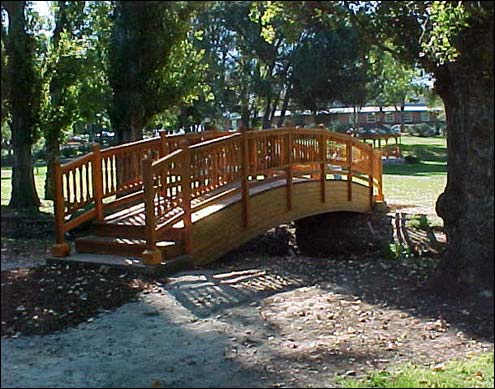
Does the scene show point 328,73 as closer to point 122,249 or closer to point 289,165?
point 289,165

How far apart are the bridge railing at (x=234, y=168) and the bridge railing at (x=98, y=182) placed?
709 mm

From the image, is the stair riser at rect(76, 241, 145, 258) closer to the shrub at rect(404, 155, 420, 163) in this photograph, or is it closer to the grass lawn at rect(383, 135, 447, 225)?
the grass lawn at rect(383, 135, 447, 225)

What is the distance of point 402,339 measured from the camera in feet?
→ 17.7

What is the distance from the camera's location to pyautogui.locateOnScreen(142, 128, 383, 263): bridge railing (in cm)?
833

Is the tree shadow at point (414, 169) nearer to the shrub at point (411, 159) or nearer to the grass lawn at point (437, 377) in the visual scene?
the shrub at point (411, 159)

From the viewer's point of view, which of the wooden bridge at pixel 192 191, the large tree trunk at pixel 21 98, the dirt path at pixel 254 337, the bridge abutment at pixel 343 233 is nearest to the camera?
the dirt path at pixel 254 337

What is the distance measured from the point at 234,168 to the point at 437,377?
578cm

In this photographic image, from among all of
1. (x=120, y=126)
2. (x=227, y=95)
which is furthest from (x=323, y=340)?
(x=227, y=95)

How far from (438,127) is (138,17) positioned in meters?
52.7

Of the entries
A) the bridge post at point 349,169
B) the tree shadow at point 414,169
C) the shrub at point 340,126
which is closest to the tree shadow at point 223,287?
the bridge post at point 349,169

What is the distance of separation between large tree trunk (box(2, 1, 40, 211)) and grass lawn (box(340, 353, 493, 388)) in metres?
3.17

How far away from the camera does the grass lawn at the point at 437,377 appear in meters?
4.37

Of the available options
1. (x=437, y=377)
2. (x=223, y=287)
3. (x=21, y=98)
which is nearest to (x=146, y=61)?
(x=21, y=98)

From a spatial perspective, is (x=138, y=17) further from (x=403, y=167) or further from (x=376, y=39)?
(x=403, y=167)
